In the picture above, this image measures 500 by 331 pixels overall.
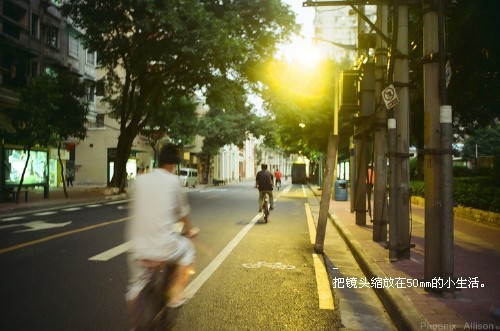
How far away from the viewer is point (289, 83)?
24.7 m

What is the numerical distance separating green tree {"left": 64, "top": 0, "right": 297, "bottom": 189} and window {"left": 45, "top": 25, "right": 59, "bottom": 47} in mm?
7211

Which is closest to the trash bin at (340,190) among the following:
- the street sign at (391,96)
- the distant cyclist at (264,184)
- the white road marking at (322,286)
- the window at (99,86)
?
the distant cyclist at (264,184)

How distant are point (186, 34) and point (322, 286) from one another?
1628cm

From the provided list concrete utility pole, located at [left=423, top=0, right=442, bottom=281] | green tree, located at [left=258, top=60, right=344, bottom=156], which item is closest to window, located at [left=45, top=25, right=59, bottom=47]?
green tree, located at [left=258, top=60, right=344, bottom=156]

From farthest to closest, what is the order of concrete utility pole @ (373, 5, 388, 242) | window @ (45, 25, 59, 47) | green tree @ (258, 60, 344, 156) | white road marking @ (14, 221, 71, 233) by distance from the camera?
window @ (45, 25, 59, 47), green tree @ (258, 60, 344, 156), white road marking @ (14, 221, 71, 233), concrete utility pole @ (373, 5, 388, 242)

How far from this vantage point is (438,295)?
535cm

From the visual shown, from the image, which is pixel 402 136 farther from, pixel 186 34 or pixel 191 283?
pixel 186 34

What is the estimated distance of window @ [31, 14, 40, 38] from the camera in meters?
27.9

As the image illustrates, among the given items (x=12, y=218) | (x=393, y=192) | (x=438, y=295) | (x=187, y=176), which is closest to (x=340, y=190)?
(x=12, y=218)

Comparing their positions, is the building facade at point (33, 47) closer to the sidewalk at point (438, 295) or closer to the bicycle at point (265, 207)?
the bicycle at point (265, 207)

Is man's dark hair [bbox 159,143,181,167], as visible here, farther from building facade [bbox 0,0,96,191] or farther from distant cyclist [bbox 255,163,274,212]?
building facade [bbox 0,0,96,191]

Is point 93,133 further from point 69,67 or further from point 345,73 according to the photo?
point 345,73

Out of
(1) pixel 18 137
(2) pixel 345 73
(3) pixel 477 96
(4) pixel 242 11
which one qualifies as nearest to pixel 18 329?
(2) pixel 345 73

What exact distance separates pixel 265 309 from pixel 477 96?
41.9 feet
